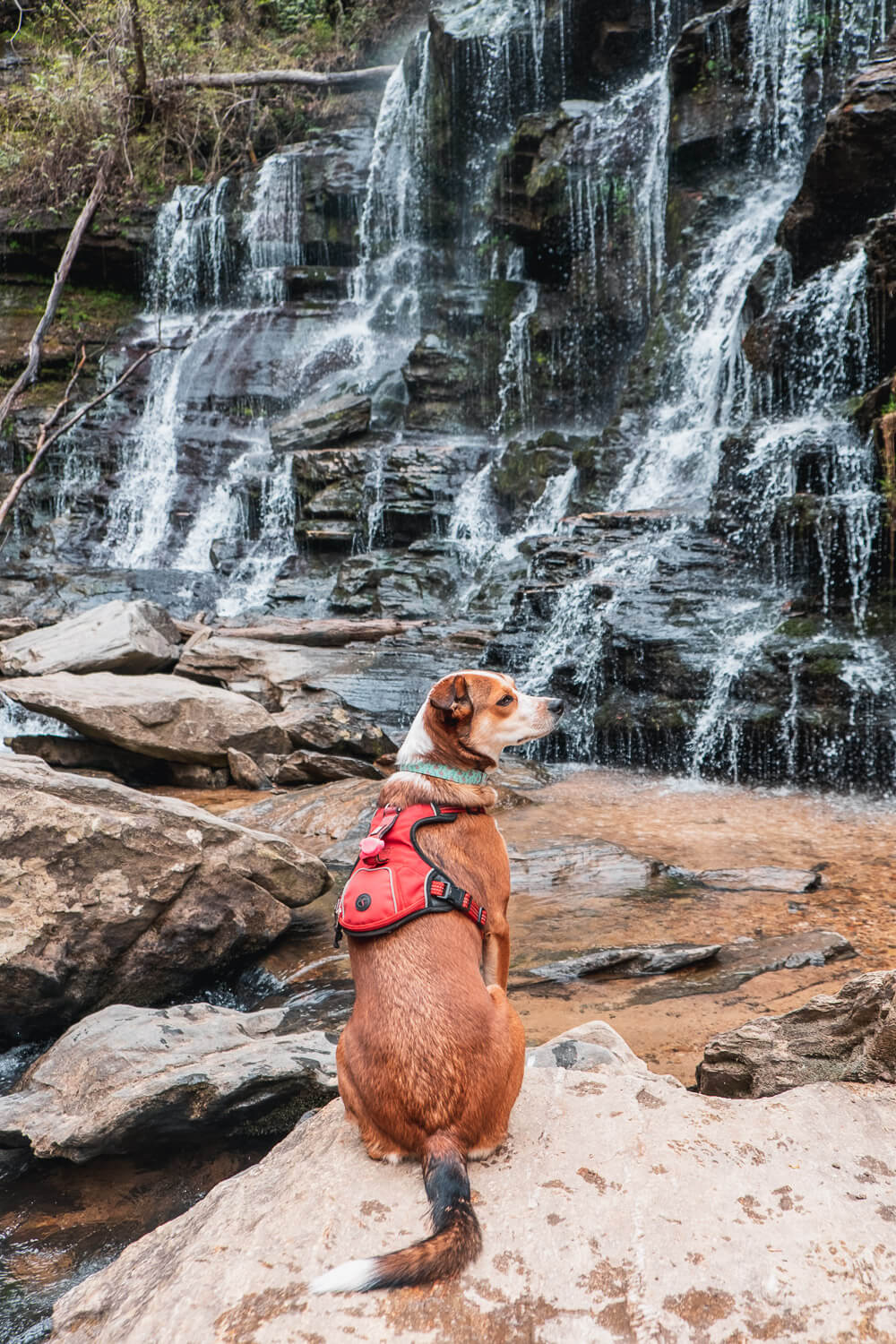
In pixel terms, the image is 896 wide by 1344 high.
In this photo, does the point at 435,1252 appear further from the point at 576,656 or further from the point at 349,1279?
the point at 576,656

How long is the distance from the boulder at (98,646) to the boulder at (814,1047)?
7.92m

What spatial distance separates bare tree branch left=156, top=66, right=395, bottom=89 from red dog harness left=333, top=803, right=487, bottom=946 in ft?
78.3

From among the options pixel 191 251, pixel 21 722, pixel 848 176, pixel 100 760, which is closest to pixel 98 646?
pixel 21 722

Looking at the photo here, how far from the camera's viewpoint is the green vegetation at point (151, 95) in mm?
20734

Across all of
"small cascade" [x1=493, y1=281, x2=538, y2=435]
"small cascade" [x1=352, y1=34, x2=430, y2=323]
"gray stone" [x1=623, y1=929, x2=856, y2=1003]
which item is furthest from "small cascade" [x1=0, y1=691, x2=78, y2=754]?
"small cascade" [x1=352, y1=34, x2=430, y2=323]

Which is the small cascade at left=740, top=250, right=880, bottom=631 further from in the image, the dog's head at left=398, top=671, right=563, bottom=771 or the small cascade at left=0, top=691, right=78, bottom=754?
the small cascade at left=0, top=691, right=78, bottom=754

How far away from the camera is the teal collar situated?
9.09 feet

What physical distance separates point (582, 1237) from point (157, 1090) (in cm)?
157

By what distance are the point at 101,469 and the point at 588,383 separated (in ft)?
31.8

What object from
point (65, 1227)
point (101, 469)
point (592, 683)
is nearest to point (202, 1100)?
point (65, 1227)

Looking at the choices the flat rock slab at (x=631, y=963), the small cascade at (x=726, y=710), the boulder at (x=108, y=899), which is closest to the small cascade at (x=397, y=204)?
the small cascade at (x=726, y=710)

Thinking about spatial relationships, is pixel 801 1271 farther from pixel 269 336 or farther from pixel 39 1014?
pixel 269 336

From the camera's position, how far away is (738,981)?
3.90 m

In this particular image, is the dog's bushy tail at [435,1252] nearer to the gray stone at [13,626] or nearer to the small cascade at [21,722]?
the small cascade at [21,722]
